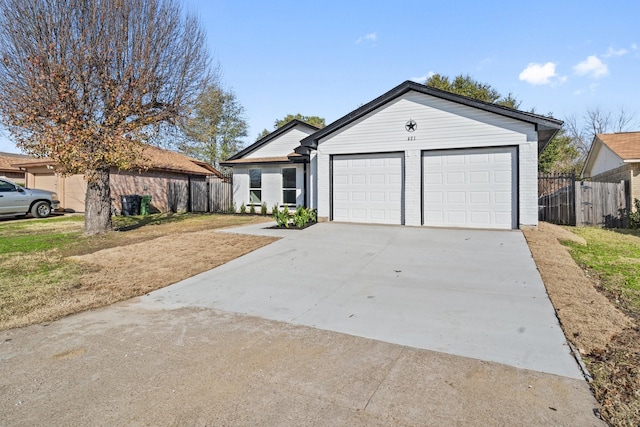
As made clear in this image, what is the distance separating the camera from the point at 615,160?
1664 cm

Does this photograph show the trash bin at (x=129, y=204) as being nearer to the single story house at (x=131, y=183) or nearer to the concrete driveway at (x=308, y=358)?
the single story house at (x=131, y=183)

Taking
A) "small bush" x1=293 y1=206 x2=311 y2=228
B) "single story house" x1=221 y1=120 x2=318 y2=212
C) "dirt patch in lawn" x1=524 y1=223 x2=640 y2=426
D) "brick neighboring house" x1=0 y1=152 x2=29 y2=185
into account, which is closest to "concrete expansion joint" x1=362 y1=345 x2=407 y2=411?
"dirt patch in lawn" x1=524 y1=223 x2=640 y2=426

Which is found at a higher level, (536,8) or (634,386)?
(536,8)

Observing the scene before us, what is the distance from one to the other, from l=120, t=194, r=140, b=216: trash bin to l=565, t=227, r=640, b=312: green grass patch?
62.2 ft

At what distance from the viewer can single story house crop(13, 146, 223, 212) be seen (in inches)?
774

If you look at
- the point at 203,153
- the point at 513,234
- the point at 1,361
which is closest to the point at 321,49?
the point at 513,234

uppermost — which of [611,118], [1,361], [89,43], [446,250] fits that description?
[611,118]

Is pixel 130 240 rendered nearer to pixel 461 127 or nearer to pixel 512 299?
pixel 512 299

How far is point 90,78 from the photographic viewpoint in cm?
980

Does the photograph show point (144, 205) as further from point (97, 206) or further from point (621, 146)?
point (621, 146)

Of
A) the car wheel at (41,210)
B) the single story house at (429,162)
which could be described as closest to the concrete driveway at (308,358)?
the single story house at (429,162)

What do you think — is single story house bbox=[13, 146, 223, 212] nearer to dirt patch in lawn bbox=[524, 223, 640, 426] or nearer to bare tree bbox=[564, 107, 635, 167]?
dirt patch in lawn bbox=[524, 223, 640, 426]

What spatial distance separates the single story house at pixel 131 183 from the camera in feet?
64.5

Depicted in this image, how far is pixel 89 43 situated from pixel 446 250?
10.7 meters
